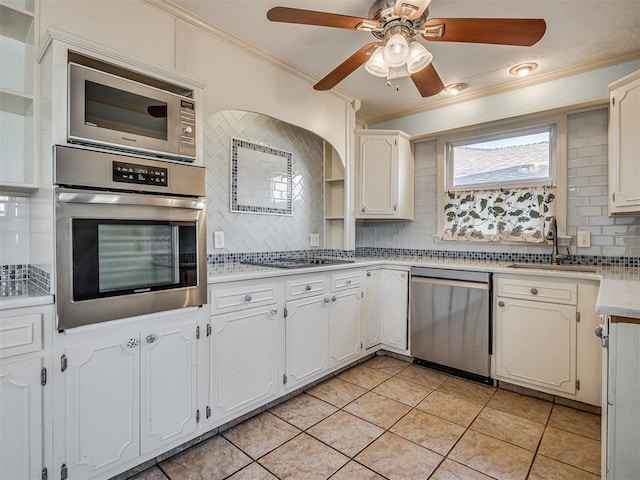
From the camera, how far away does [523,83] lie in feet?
9.70

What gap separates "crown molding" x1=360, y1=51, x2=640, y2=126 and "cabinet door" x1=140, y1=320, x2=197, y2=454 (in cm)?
311

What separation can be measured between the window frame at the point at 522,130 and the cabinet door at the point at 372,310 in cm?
92

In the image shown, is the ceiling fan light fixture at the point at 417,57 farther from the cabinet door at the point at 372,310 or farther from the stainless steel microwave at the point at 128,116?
the cabinet door at the point at 372,310

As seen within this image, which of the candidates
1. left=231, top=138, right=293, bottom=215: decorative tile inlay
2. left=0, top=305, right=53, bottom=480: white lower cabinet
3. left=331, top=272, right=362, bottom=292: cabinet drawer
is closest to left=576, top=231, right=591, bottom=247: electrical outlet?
left=331, top=272, right=362, bottom=292: cabinet drawer

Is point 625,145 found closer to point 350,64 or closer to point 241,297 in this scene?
point 350,64

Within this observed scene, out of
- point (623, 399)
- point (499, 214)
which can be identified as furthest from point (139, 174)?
point (499, 214)

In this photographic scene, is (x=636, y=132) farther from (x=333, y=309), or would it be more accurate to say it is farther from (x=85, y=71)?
(x=85, y=71)

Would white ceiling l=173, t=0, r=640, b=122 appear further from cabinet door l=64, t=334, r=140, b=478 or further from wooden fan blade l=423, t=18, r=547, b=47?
A: cabinet door l=64, t=334, r=140, b=478

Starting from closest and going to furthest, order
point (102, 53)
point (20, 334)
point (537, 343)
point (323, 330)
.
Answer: point (20, 334) < point (102, 53) < point (537, 343) < point (323, 330)

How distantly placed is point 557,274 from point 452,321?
2.71ft

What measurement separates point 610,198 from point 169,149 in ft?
9.29

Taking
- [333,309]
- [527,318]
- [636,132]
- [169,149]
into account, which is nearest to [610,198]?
[636,132]

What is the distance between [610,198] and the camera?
2322 millimetres

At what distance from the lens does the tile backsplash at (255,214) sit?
2.57 meters
